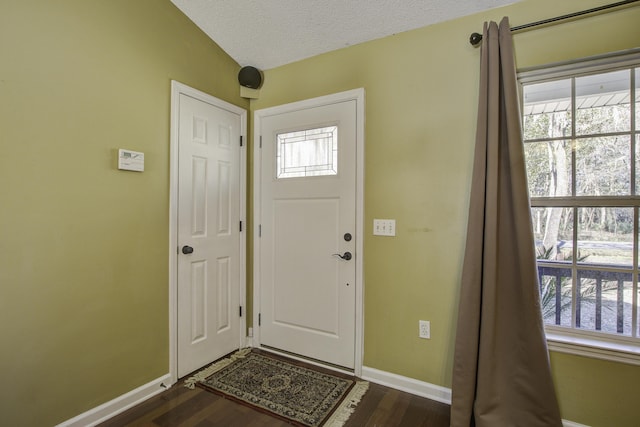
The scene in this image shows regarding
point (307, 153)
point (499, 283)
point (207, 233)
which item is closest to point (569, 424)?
point (499, 283)

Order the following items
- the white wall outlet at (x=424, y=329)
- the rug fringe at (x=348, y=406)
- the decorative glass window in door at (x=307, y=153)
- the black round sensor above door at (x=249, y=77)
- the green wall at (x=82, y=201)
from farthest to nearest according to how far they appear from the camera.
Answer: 1. the black round sensor above door at (x=249, y=77)
2. the decorative glass window in door at (x=307, y=153)
3. the white wall outlet at (x=424, y=329)
4. the rug fringe at (x=348, y=406)
5. the green wall at (x=82, y=201)

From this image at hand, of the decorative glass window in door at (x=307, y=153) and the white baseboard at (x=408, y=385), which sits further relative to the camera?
the decorative glass window in door at (x=307, y=153)

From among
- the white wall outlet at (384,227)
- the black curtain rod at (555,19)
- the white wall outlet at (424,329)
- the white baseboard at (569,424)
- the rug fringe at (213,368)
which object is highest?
the black curtain rod at (555,19)

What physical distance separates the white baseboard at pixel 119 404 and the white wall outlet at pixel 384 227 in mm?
1856

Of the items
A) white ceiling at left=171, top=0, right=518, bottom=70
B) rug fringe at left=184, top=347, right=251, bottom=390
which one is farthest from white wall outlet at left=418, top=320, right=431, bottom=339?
white ceiling at left=171, top=0, right=518, bottom=70

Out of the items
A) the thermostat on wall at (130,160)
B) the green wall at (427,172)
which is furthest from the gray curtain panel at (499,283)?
the thermostat on wall at (130,160)

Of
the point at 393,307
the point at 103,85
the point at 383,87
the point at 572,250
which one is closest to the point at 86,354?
the point at 103,85

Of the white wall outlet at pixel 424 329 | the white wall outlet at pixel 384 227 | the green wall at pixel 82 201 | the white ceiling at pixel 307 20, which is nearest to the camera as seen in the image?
the green wall at pixel 82 201

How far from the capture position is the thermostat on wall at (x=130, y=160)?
74.3 inches

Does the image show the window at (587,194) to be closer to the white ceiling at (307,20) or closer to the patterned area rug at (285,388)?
the white ceiling at (307,20)

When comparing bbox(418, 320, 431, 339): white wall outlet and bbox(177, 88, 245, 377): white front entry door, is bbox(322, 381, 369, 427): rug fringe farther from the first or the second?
bbox(177, 88, 245, 377): white front entry door

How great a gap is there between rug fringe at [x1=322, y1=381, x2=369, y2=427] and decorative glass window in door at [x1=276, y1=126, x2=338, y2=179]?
1607mm

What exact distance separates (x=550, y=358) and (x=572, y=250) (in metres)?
0.64

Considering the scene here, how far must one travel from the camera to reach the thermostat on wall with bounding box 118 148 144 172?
1.89 meters
